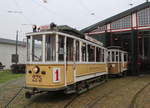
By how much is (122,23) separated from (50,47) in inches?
583

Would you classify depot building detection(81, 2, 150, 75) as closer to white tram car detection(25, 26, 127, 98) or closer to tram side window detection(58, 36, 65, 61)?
white tram car detection(25, 26, 127, 98)

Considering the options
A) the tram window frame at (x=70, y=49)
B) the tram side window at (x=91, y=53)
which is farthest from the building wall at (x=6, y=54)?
the tram window frame at (x=70, y=49)

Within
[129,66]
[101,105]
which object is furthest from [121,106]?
[129,66]

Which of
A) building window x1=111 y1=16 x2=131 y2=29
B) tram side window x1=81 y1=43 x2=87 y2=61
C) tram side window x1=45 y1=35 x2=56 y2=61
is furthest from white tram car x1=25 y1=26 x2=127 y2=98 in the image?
building window x1=111 y1=16 x2=131 y2=29

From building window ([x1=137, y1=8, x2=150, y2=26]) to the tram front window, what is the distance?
14434mm

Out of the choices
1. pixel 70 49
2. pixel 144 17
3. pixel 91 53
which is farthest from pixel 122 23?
pixel 70 49

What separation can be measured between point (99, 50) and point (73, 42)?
340 cm

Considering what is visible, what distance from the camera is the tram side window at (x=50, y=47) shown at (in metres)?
5.92

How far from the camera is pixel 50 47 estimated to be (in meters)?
5.98

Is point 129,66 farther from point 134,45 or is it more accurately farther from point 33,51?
point 33,51

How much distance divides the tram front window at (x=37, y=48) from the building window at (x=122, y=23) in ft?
47.4

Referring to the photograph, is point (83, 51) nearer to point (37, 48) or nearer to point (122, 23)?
point (37, 48)

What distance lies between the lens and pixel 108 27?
19.8 meters

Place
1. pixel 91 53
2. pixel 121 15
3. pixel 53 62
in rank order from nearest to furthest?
pixel 53 62 → pixel 91 53 → pixel 121 15
